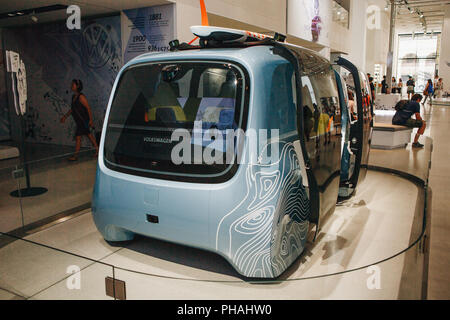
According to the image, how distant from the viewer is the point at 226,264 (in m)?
3.08

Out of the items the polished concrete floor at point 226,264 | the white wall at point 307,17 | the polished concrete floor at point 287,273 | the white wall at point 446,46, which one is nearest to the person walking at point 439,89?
the white wall at point 446,46

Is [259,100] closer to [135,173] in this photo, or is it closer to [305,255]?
[135,173]

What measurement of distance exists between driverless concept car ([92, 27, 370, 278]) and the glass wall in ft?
132

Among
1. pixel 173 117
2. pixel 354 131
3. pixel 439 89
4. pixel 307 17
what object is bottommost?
pixel 354 131

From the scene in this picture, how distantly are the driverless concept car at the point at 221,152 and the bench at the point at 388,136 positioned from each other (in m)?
6.04

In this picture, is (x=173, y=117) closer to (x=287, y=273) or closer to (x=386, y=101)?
(x=287, y=273)

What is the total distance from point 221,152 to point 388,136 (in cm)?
720

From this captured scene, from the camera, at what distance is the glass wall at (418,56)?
125ft

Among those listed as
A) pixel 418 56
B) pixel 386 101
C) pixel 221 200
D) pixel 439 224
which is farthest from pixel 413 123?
pixel 418 56

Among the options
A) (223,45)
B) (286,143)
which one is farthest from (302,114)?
(223,45)

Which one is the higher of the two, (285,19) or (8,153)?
(285,19)

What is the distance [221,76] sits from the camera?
2.76 m

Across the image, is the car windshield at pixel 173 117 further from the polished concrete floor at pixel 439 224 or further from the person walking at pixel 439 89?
the person walking at pixel 439 89

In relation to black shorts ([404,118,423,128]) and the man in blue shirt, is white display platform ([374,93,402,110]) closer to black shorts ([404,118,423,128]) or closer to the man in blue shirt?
the man in blue shirt
